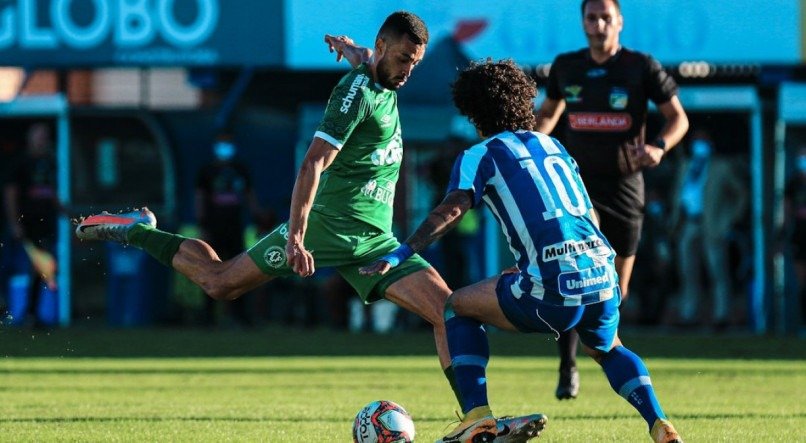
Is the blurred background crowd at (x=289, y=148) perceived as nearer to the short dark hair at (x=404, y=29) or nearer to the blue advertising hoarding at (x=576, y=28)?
the blue advertising hoarding at (x=576, y=28)

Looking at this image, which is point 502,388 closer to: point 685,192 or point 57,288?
point 685,192

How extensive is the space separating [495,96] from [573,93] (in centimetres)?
305

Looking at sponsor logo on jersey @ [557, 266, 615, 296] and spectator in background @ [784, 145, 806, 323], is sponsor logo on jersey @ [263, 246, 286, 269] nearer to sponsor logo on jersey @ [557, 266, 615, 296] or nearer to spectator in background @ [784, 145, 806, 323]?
sponsor logo on jersey @ [557, 266, 615, 296]

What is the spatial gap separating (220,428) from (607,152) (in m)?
3.12

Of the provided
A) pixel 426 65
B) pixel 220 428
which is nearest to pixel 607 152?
pixel 220 428

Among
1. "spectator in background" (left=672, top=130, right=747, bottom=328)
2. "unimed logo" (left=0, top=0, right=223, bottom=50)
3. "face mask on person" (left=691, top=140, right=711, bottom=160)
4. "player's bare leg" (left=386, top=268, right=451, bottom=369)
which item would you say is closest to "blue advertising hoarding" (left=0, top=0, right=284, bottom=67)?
"unimed logo" (left=0, top=0, right=223, bottom=50)

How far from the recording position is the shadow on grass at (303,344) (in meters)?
15.1

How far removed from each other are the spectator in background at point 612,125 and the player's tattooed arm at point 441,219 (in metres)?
3.13

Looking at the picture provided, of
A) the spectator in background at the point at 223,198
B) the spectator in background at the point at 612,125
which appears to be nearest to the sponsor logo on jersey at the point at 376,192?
the spectator in background at the point at 612,125

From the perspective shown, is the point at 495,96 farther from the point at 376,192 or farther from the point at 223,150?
the point at 223,150

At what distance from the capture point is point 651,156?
929cm

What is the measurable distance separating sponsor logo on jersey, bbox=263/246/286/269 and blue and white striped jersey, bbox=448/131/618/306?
1.67m

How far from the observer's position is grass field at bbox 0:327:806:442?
8.41 m

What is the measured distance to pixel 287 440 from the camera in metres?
7.79
